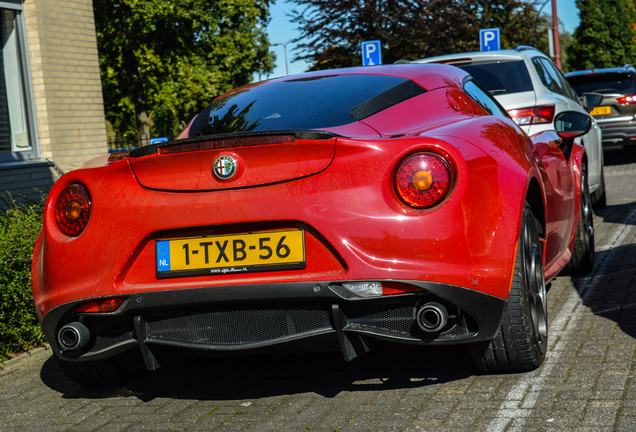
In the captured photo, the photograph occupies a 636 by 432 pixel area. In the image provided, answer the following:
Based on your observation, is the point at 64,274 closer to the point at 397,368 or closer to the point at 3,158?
the point at 397,368

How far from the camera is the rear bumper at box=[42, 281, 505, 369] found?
353 centimetres

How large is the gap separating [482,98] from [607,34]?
56.2 meters

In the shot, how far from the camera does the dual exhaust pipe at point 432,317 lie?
351 centimetres

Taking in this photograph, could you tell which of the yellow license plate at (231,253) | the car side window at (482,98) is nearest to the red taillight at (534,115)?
the car side window at (482,98)

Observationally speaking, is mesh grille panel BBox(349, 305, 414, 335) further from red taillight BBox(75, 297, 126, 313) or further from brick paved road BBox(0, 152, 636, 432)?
red taillight BBox(75, 297, 126, 313)

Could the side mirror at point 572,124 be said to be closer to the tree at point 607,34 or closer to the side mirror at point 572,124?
the side mirror at point 572,124

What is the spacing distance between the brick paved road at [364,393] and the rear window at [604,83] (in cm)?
1292

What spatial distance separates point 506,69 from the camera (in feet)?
27.1

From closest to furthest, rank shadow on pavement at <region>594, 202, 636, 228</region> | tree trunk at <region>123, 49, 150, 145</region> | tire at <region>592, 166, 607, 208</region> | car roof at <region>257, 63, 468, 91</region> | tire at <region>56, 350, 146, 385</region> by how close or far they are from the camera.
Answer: tire at <region>56, 350, 146, 385</region> → car roof at <region>257, 63, 468, 91</region> → shadow on pavement at <region>594, 202, 636, 228</region> → tire at <region>592, 166, 607, 208</region> → tree trunk at <region>123, 49, 150, 145</region>

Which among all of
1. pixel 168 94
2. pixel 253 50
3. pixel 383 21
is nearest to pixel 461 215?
pixel 383 21

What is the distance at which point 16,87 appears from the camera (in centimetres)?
1089

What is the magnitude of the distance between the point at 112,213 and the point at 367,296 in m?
1.11

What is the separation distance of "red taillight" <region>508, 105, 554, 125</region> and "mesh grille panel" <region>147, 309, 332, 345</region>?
477 cm

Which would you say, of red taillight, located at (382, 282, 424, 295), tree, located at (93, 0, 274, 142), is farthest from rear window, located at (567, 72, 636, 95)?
tree, located at (93, 0, 274, 142)
